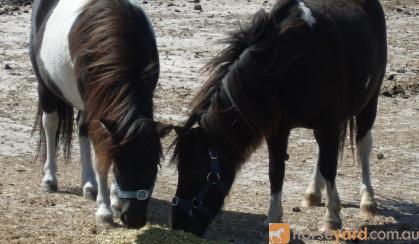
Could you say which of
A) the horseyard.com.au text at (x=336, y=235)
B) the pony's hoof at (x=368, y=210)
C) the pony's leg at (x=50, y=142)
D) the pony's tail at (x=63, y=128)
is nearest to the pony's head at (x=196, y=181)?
the horseyard.com.au text at (x=336, y=235)

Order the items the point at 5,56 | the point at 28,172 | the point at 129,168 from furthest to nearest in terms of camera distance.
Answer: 1. the point at 5,56
2. the point at 28,172
3. the point at 129,168

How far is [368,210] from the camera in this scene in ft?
22.7

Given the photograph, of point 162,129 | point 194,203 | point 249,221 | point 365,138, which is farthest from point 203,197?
point 365,138

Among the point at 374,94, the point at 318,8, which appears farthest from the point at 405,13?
the point at 318,8

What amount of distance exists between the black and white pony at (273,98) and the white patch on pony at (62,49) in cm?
134

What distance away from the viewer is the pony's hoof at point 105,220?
6125mm

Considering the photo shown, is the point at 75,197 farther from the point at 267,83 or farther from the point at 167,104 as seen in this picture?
the point at 167,104

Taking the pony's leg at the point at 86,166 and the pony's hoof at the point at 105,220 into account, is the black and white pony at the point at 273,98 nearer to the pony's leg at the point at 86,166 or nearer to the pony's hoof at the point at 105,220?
the pony's hoof at the point at 105,220

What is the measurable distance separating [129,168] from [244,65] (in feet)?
3.49

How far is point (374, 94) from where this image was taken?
7.25 metres

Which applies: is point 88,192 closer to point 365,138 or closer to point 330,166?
point 330,166

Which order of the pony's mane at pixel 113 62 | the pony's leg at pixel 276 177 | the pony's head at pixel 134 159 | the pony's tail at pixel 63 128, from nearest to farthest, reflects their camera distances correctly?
the pony's head at pixel 134 159
the pony's mane at pixel 113 62
the pony's leg at pixel 276 177
the pony's tail at pixel 63 128

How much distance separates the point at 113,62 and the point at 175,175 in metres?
2.47

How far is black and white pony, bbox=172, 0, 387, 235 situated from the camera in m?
5.53
